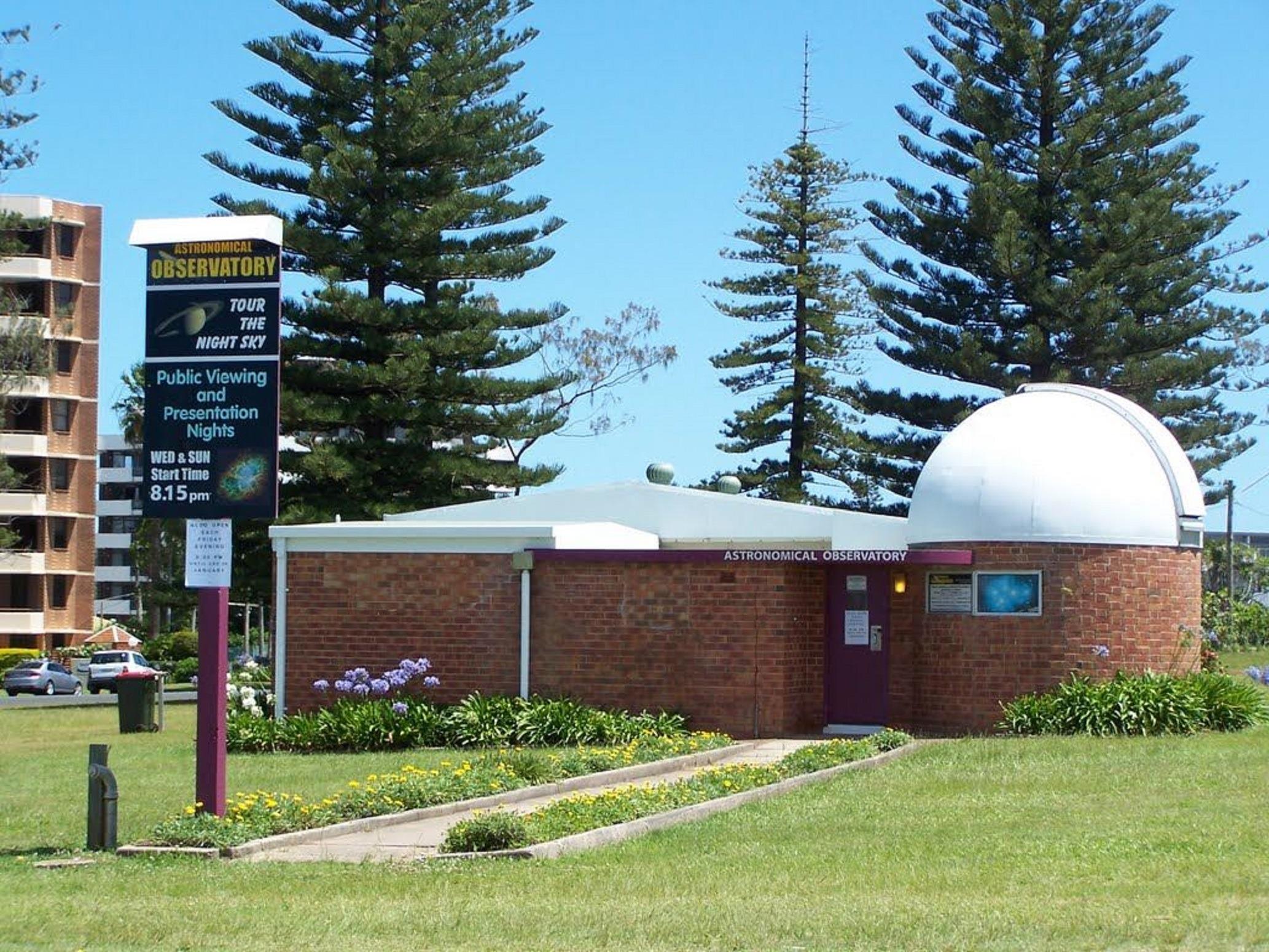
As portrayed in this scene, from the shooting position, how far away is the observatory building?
19781 millimetres

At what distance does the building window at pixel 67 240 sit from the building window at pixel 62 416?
505 centimetres

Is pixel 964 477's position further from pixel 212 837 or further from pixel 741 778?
pixel 212 837

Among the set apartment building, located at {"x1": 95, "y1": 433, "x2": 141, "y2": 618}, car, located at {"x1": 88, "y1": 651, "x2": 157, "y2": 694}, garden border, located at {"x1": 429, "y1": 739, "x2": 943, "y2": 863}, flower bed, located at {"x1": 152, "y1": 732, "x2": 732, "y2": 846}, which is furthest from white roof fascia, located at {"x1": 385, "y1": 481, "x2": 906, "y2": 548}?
apartment building, located at {"x1": 95, "y1": 433, "x2": 141, "y2": 618}

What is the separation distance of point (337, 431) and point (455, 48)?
869cm

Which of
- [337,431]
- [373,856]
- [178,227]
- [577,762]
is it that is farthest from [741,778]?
[337,431]

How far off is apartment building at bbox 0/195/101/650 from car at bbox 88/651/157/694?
1217 cm

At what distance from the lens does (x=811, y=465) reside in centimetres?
4338

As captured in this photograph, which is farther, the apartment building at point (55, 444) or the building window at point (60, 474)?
the building window at point (60, 474)

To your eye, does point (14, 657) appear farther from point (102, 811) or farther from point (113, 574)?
point (102, 811)

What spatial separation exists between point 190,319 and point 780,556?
27.7 feet

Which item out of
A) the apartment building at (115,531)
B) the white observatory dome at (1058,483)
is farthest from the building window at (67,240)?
the white observatory dome at (1058,483)

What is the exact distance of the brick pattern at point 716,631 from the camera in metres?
19.8

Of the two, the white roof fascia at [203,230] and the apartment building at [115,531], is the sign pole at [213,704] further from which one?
the apartment building at [115,531]

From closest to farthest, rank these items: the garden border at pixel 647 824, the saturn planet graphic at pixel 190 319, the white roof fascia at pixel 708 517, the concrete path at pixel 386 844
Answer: the garden border at pixel 647 824 < the concrete path at pixel 386 844 < the saturn planet graphic at pixel 190 319 < the white roof fascia at pixel 708 517
